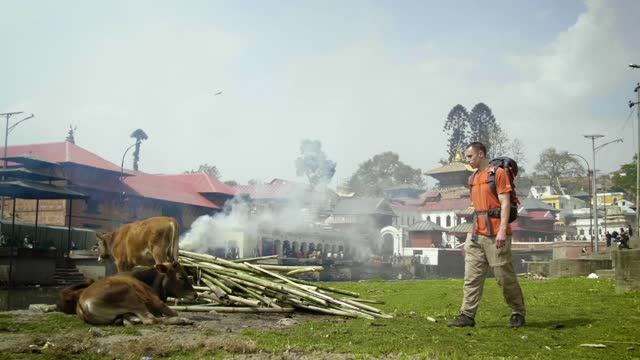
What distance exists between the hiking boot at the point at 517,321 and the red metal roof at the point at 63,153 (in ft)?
149

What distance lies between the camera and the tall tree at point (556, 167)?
445ft

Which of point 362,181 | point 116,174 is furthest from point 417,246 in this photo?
point 362,181

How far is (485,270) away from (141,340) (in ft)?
15.9

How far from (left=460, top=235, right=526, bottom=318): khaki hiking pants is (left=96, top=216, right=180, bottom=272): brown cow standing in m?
6.58

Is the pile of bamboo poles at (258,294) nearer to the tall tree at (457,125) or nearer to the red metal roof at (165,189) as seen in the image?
the red metal roof at (165,189)

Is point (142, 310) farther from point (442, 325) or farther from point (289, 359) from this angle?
point (442, 325)

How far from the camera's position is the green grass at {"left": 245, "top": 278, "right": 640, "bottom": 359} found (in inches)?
244

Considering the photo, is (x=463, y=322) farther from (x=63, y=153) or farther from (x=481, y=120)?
(x=481, y=120)

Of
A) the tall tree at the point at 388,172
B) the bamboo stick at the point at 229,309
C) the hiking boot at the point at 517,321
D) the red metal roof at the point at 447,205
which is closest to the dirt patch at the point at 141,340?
the bamboo stick at the point at 229,309

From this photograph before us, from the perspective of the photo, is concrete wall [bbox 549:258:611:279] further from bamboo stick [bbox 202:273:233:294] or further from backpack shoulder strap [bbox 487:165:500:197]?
bamboo stick [bbox 202:273:233:294]

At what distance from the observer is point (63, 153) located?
1935 inches

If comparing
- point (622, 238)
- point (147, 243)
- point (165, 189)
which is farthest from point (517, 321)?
point (165, 189)

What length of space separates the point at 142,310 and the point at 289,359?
3529mm

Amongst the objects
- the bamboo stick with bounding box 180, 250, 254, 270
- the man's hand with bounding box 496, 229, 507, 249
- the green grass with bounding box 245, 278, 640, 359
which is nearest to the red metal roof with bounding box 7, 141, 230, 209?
the bamboo stick with bounding box 180, 250, 254, 270
